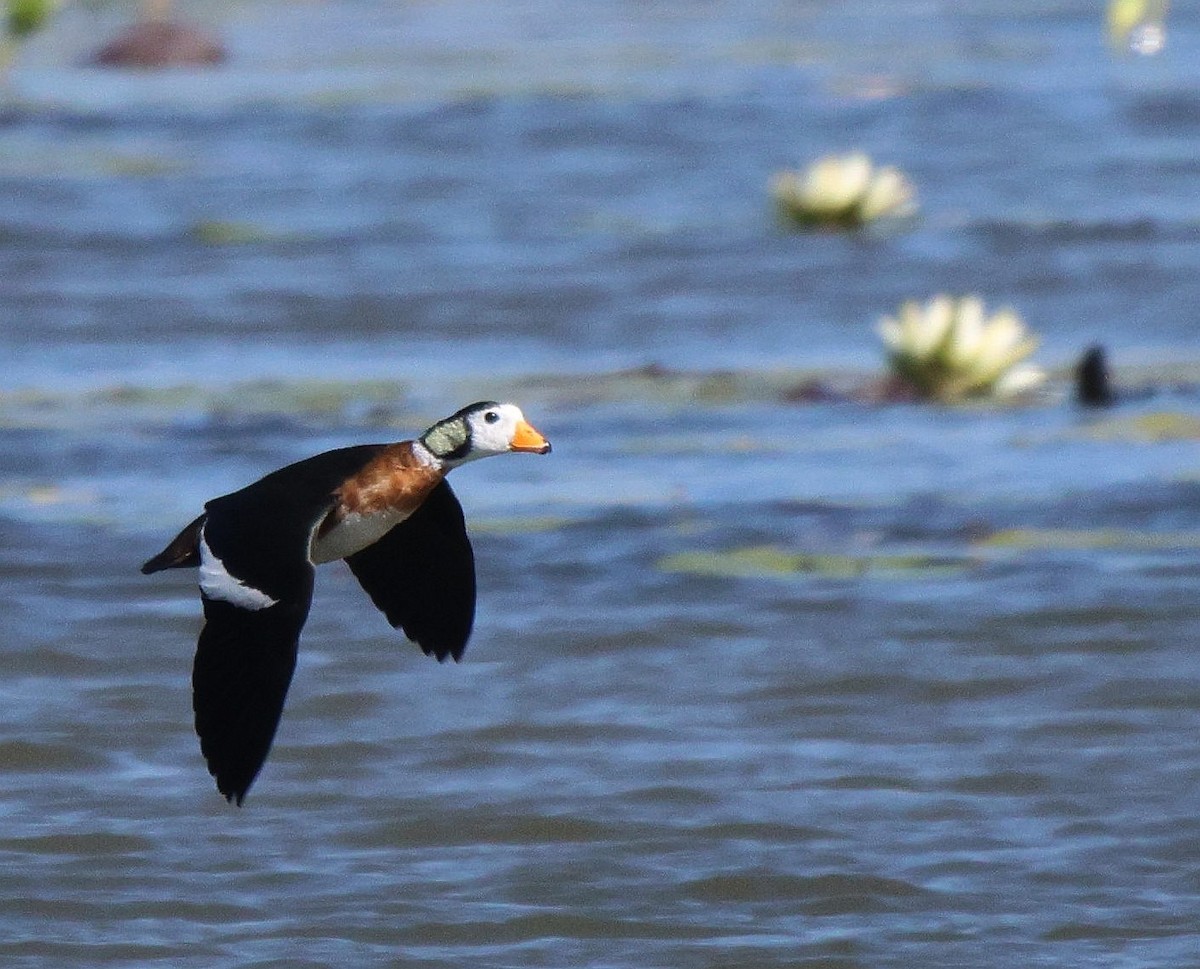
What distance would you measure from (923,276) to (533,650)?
18.7 ft

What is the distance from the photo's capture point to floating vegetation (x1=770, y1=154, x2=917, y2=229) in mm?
12685

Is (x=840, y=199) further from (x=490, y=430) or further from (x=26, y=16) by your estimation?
(x=490, y=430)

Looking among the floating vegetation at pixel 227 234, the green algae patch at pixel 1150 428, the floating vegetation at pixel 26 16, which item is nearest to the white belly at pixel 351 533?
the green algae patch at pixel 1150 428

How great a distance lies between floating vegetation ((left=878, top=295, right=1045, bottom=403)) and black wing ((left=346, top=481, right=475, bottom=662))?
4.75m

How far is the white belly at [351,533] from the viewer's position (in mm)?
4102

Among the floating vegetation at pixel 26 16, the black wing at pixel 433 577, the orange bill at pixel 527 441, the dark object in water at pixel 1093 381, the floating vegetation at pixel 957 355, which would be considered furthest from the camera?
the floating vegetation at pixel 26 16

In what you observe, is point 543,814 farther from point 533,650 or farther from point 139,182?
point 139,182

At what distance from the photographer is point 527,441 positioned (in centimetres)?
407

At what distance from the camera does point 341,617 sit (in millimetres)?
6695

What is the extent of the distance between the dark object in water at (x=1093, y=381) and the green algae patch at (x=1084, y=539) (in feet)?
4.85

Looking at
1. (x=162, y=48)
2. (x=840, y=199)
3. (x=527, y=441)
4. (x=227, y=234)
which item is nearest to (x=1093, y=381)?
(x=840, y=199)

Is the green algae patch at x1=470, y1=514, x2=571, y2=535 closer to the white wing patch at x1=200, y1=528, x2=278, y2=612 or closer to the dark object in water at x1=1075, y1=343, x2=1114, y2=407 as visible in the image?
the dark object in water at x1=1075, y1=343, x2=1114, y2=407

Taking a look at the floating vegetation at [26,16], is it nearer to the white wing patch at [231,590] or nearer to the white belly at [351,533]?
the white belly at [351,533]

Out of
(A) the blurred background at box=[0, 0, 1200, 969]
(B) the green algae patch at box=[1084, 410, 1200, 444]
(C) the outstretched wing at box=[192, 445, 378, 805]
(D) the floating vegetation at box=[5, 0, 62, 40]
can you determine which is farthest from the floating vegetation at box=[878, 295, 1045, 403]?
(D) the floating vegetation at box=[5, 0, 62, 40]
